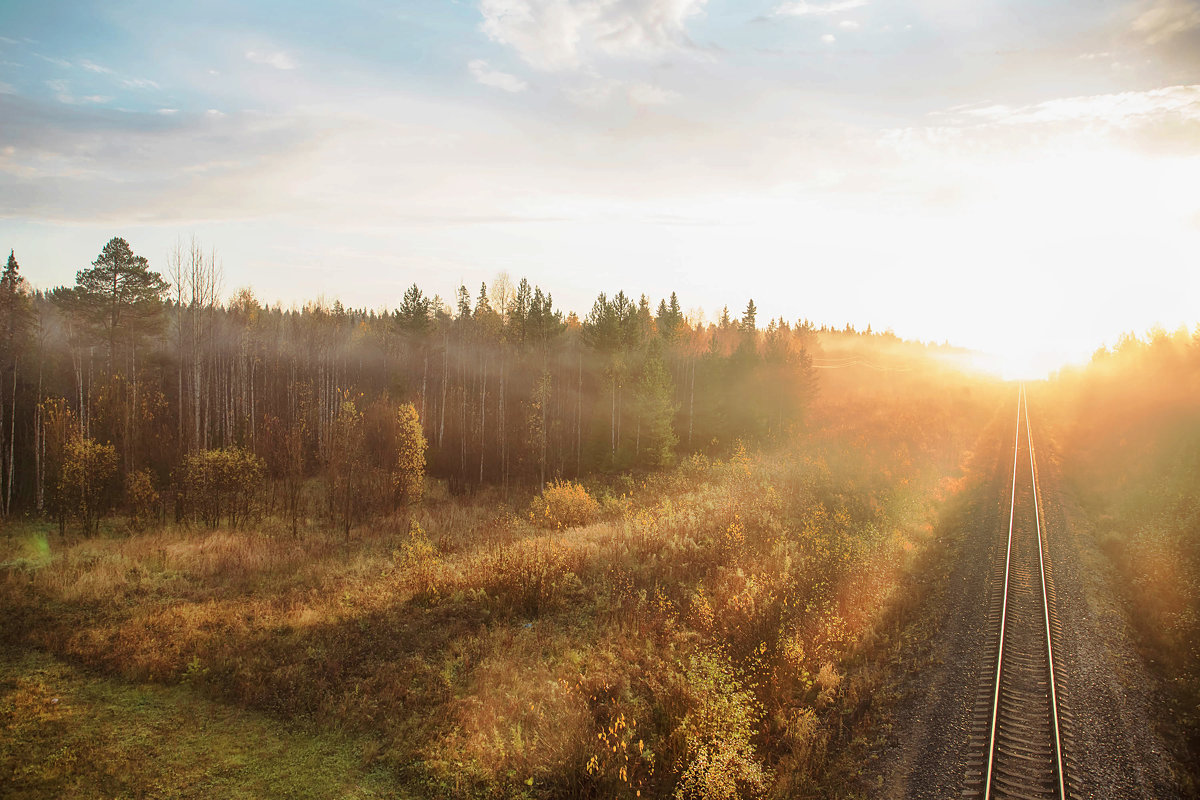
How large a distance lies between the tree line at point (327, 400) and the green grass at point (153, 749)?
16.9 meters

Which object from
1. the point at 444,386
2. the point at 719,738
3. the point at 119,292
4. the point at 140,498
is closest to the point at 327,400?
the point at 444,386

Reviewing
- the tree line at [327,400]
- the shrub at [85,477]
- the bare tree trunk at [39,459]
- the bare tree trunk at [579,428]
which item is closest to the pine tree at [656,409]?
the tree line at [327,400]

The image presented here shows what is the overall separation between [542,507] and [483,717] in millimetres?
20210

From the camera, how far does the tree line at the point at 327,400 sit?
28812mm

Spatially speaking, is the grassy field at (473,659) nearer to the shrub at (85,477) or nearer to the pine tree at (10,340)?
the shrub at (85,477)

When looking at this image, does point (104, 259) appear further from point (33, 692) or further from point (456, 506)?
point (33, 692)

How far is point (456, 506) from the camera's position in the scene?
3531 centimetres

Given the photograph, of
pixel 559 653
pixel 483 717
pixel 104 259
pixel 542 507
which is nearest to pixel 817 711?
pixel 559 653

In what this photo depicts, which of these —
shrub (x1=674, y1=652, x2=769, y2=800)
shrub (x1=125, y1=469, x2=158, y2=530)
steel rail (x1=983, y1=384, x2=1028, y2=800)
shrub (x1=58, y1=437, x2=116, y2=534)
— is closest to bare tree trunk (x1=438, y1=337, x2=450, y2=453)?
shrub (x1=125, y1=469, x2=158, y2=530)

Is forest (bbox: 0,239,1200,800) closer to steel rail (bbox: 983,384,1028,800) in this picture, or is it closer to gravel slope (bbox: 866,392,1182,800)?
gravel slope (bbox: 866,392,1182,800)

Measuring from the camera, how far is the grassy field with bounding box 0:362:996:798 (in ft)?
28.7

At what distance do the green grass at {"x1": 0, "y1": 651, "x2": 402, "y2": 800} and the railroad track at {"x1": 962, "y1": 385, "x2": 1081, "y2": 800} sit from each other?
33.0 feet

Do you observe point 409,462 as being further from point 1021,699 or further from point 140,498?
point 1021,699

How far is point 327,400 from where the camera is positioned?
48.1 m
